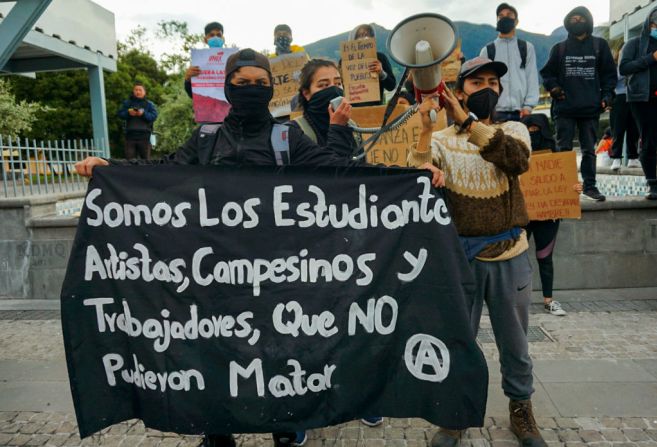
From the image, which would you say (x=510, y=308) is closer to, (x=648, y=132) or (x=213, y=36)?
(x=648, y=132)

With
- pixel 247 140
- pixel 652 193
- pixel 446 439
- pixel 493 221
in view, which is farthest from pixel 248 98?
pixel 652 193

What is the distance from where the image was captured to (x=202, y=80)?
5594mm

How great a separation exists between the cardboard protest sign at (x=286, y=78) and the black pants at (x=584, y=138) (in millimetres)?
2940

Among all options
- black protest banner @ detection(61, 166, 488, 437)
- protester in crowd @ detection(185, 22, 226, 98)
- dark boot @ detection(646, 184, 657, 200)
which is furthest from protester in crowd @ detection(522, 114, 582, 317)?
protester in crowd @ detection(185, 22, 226, 98)

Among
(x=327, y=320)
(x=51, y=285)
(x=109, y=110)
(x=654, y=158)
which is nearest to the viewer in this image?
(x=327, y=320)

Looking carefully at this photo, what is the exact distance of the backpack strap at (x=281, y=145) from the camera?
270cm

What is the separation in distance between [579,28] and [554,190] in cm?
209

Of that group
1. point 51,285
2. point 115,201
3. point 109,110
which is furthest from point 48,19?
point 109,110

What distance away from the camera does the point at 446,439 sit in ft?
9.61

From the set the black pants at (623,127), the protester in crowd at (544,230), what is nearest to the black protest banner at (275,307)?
the protester in crowd at (544,230)

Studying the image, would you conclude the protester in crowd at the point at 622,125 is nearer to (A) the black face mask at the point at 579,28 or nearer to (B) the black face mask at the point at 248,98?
(A) the black face mask at the point at 579,28

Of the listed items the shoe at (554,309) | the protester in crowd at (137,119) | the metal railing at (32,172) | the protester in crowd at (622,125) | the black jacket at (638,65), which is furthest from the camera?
the protester in crowd at (137,119)

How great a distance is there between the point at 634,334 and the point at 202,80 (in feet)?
15.3

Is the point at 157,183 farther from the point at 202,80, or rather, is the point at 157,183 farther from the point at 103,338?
the point at 202,80
